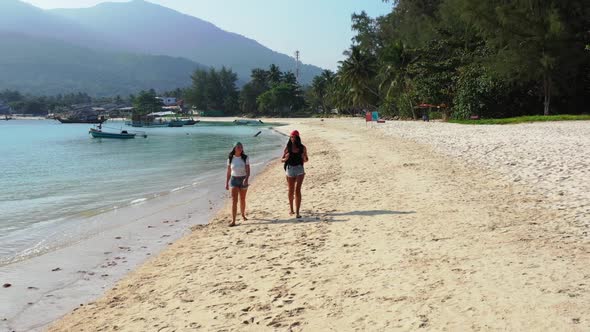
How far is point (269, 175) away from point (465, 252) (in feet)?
43.3

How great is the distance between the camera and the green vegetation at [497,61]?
33.7 meters

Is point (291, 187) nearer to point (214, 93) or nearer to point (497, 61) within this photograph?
point (497, 61)

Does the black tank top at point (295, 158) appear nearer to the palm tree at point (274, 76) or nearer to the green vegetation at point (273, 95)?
the green vegetation at point (273, 95)

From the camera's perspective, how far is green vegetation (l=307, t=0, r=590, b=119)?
33688 mm

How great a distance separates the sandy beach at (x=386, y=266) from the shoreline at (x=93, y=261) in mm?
463

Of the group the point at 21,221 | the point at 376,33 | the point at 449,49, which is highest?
the point at 376,33

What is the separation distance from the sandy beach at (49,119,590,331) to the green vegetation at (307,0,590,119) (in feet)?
85.9

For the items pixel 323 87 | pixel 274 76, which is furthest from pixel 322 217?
pixel 274 76

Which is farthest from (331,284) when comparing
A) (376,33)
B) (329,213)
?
(376,33)

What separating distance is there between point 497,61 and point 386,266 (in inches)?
1359

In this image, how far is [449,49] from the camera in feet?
167

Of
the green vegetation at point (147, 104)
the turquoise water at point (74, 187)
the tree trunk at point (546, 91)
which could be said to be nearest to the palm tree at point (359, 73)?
the tree trunk at point (546, 91)

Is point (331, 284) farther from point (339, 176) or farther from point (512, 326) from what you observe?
point (339, 176)

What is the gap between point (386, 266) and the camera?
614 cm
